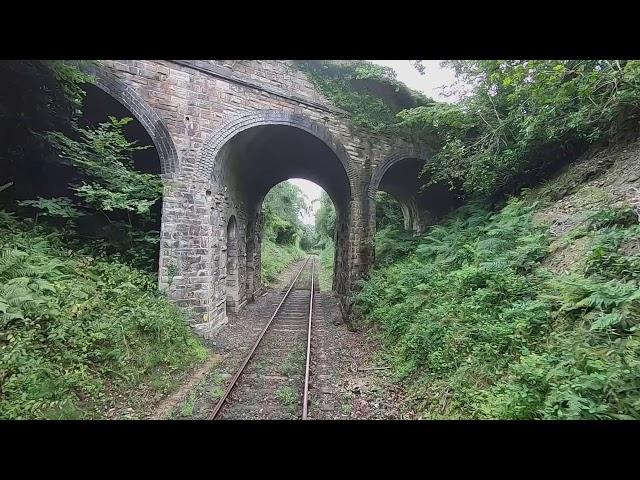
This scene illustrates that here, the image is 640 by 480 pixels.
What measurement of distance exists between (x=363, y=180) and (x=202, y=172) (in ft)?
19.0

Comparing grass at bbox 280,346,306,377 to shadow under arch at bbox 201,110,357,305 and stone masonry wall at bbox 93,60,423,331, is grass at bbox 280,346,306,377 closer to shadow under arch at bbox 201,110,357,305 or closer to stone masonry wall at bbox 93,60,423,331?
stone masonry wall at bbox 93,60,423,331

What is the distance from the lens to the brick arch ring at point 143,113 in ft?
26.9

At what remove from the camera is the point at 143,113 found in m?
8.72

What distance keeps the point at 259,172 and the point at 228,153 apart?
14.7 feet

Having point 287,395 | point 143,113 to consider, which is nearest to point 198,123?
point 143,113

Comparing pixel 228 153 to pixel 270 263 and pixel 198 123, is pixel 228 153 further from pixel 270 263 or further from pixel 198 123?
pixel 270 263

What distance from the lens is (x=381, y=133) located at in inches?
515

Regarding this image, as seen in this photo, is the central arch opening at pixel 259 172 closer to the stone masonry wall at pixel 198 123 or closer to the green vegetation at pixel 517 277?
the stone masonry wall at pixel 198 123

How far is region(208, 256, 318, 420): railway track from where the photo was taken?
5.80m

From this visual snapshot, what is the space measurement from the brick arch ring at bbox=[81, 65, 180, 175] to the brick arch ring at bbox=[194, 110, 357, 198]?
0.74 metres

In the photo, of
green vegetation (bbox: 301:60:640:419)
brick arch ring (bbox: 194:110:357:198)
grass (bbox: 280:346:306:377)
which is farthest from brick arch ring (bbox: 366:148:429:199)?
grass (bbox: 280:346:306:377)

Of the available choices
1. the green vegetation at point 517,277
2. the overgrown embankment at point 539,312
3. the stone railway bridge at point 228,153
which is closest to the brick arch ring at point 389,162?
the stone railway bridge at point 228,153

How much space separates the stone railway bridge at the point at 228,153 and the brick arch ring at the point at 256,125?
0.10 feet
